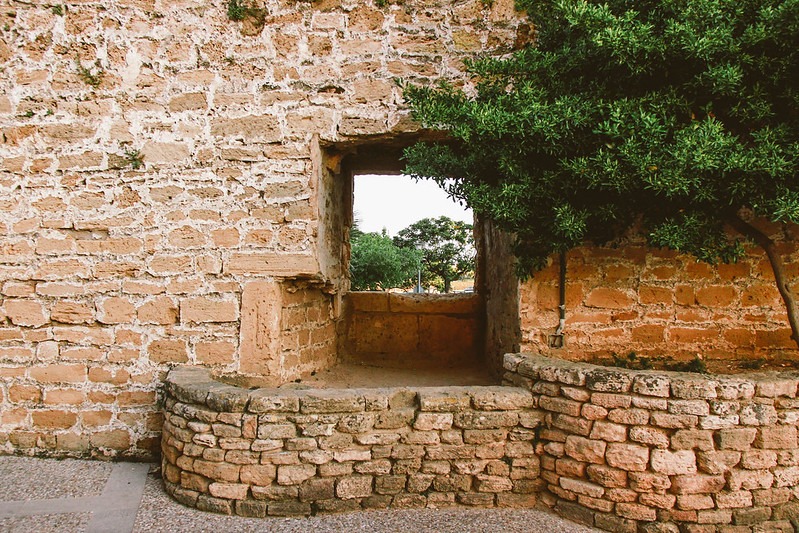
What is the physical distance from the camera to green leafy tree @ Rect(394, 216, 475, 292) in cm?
1566

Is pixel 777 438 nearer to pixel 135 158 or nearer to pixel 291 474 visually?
pixel 291 474

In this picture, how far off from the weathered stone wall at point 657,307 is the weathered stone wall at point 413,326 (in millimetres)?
2130

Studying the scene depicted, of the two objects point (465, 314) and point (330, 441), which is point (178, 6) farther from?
point (465, 314)

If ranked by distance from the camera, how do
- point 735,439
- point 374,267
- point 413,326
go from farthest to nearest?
1. point 374,267
2. point 413,326
3. point 735,439

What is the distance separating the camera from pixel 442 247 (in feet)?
54.4

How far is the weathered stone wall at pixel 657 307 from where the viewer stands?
3.62 metres

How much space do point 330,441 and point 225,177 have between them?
2107 mm

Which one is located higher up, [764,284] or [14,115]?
[14,115]

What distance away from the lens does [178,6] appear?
3.93m

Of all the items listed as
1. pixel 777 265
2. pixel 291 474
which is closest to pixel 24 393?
pixel 291 474

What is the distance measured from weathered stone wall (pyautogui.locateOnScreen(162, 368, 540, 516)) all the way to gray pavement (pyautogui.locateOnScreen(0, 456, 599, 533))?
0.25 feet

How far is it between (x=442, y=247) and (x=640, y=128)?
1379cm

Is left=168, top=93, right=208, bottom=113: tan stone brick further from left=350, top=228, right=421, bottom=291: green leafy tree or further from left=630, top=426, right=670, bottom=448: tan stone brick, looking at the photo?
left=350, top=228, right=421, bottom=291: green leafy tree

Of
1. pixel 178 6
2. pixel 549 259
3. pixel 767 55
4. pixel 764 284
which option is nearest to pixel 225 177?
pixel 178 6
